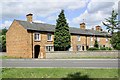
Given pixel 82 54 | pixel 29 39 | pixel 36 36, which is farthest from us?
pixel 36 36

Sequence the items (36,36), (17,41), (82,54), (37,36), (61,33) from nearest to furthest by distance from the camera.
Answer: (82,54) < (36,36) < (37,36) < (17,41) < (61,33)

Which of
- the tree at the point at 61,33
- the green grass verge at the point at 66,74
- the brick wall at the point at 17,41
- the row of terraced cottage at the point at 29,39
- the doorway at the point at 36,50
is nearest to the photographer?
the green grass verge at the point at 66,74

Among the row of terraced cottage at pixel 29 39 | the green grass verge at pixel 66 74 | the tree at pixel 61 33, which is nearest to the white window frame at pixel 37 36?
the row of terraced cottage at pixel 29 39

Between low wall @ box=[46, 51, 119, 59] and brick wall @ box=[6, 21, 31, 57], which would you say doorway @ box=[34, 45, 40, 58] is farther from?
low wall @ box=[46, 51, 119, 59]

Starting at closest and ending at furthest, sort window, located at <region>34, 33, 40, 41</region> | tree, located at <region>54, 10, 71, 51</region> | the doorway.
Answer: window, located at <region>34, 33, 40, 41</region>
the doorway
tree, located at <region>54, 10, 71, 51</region>

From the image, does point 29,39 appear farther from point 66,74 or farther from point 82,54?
point 66,74

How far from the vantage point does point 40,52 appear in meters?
45.3

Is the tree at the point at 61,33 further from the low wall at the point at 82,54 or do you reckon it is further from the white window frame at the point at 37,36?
the low wall at the point at 82,54

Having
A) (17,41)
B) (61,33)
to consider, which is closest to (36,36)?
(17,41)

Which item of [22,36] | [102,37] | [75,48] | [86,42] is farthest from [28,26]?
[102,37]

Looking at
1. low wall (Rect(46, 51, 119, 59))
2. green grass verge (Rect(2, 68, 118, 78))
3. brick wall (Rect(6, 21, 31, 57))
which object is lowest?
green grass verge (Rect(2, 68, 118, 78))

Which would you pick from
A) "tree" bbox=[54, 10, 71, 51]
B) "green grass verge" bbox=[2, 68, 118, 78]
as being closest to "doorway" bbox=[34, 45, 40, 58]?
"tree" bbox=[54, 10, 71, 51]

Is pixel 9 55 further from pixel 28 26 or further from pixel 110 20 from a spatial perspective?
pixel 110 20

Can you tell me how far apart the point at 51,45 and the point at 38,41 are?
3580 millimetres
